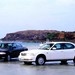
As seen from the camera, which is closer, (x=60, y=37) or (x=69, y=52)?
(x=69, y=52)

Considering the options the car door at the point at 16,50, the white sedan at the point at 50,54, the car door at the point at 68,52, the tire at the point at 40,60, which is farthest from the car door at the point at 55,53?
the car door at the point at 16,50

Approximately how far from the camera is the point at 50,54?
25000 millimetres

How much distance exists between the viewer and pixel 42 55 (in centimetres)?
2488

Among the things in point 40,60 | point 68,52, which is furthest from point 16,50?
point 68,52

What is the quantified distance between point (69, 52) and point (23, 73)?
7.24 m

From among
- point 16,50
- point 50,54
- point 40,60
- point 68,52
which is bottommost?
point 40,60

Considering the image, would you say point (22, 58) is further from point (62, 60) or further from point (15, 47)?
point (15, 47)

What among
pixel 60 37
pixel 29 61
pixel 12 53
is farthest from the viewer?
pixel 60 37

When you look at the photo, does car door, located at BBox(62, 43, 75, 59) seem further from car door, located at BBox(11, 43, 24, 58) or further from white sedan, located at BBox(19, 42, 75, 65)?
car door, located at BBox(11, 43, 24, 58)

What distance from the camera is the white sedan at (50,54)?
24.8 m

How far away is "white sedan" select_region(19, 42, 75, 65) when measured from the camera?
24766 millimetres

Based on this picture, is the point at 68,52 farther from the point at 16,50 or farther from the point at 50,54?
the point at 16,50

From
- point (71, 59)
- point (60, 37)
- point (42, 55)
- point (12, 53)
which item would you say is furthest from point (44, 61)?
point (60, 37)

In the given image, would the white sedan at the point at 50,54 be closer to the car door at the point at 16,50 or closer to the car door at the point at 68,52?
the car door at the point at 68,52
